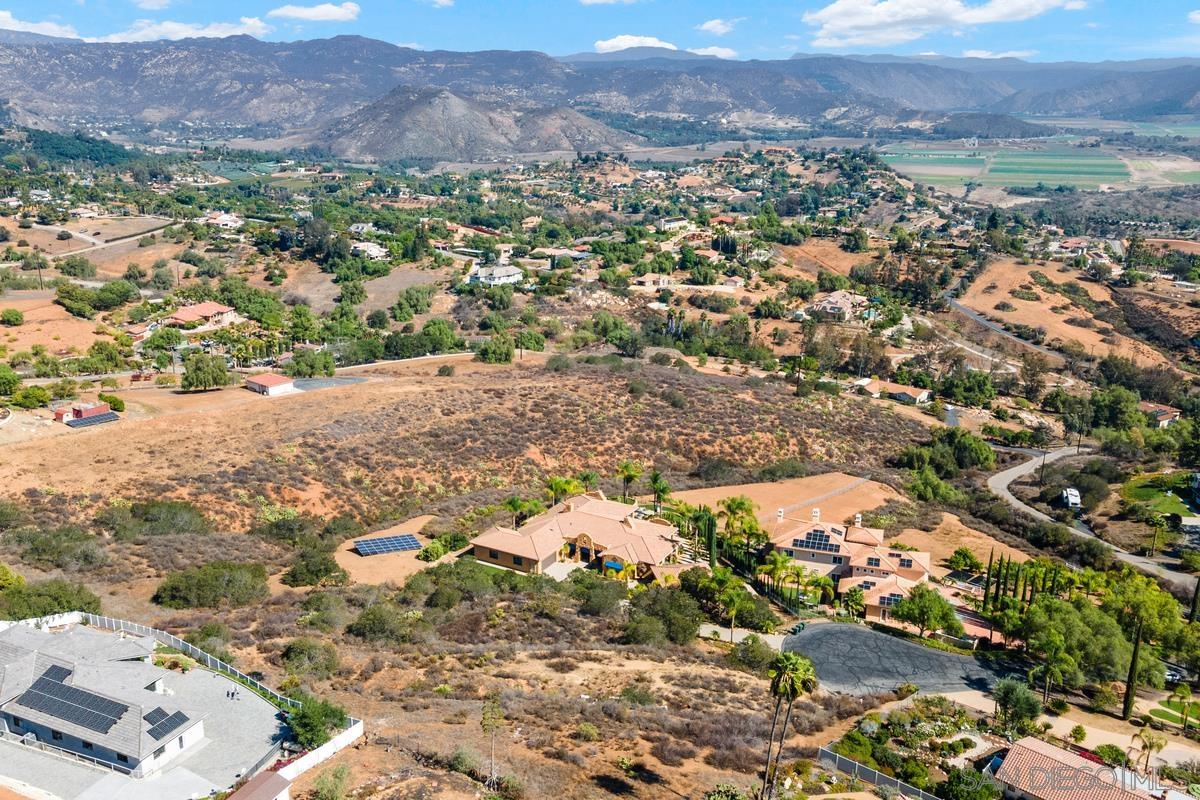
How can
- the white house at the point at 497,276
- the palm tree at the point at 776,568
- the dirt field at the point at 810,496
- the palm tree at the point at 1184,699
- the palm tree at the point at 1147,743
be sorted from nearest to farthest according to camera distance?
the palm tree at the point at 1147,743 < the palm tree at the point at 1184,699 < the palm tree at the point at 776,568 < the dirt field at the point at 810,496 < the white house at the point at 497,276

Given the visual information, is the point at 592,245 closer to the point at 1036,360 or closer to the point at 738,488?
the point at 1036,360

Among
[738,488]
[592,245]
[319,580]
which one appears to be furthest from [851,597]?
[592,245]

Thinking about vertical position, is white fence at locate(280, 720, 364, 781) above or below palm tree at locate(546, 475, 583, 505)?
above

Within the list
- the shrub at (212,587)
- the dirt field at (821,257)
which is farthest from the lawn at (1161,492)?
the dirt field at (821,257)

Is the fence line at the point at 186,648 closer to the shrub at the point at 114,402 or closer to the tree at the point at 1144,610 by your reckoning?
the shrub at the point at 114,402

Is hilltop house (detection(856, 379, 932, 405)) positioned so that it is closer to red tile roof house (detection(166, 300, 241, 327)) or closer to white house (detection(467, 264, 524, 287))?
white house (detection(467, 264, 524, 287))

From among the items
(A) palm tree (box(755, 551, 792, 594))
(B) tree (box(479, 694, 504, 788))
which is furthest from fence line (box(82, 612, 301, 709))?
(A) palm tree (box(755, 551, 792, 594))
